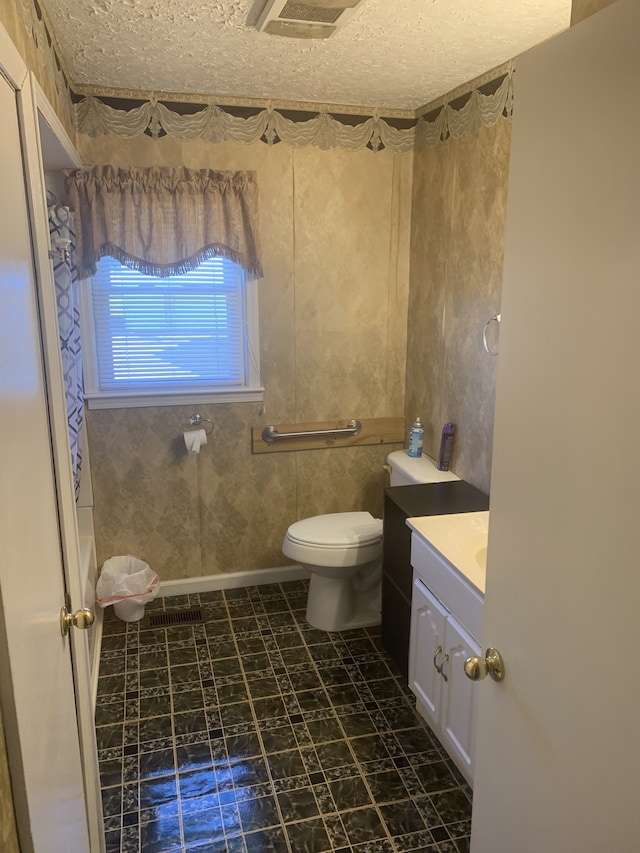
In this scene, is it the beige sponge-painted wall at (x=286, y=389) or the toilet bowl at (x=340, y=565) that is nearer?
the toilet bowl at (x=340, y=565)

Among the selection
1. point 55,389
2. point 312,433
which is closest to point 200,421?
point 312,433

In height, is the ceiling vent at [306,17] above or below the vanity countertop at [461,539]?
above

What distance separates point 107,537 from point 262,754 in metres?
1.49

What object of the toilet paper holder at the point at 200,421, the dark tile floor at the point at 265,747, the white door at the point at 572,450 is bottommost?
the dark tile floor at the point at 265,747

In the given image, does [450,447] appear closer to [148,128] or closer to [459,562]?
[459,562]

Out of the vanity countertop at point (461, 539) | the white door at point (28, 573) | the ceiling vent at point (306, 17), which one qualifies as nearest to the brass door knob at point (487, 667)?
the vanity countertop at point (461, 539)

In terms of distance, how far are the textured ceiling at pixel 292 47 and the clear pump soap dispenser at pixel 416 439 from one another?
162cm

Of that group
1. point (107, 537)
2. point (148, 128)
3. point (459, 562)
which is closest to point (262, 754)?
point (459, 562)

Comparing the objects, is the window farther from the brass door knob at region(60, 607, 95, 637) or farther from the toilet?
the brass door knob at region(60, 607, 95, 637)

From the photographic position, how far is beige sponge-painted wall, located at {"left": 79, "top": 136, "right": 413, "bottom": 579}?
10.7 feet

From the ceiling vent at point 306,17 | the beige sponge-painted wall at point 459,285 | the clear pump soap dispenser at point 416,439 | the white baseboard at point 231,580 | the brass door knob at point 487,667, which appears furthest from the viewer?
the white baseboard at point 231,580

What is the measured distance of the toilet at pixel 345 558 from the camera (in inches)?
120

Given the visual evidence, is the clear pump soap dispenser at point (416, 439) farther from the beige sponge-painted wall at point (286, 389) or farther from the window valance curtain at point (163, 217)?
the window valance curtain at point (163, 217)

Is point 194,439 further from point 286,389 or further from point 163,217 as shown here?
point 163,217
